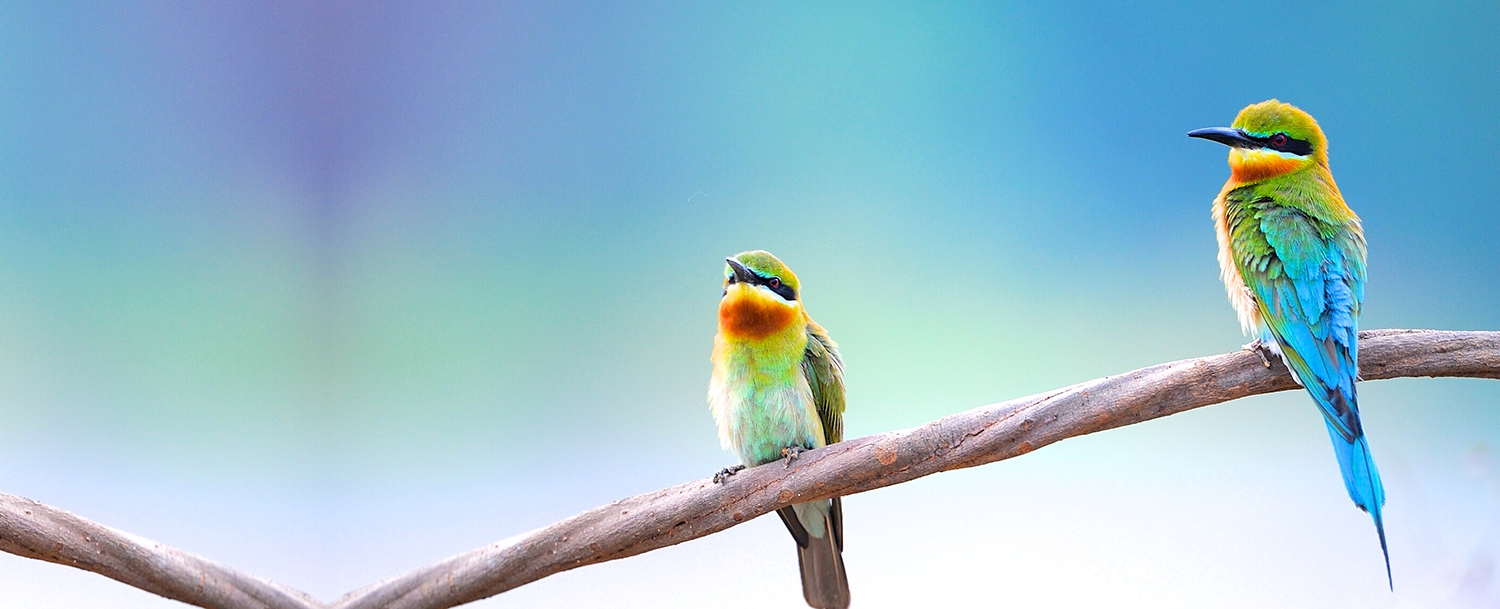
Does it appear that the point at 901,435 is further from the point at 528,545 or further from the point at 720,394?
the point at 528,545

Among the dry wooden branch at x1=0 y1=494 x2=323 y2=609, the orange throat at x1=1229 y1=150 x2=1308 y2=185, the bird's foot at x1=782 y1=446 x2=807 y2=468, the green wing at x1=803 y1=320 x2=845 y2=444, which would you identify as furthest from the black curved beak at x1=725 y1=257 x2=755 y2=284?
the dry wooden branch at x1=0 y1=494 x2=323 y2=609

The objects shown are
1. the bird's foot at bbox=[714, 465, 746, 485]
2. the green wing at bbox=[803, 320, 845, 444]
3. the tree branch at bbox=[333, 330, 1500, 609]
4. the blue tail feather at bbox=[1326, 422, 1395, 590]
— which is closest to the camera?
the blue tail feather at bbox=[1326, 422, 1395, 590]

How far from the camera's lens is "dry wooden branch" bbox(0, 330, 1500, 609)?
6.31ft

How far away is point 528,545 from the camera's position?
2.21m

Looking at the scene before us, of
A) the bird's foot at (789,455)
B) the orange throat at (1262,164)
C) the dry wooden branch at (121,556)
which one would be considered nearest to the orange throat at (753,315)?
the bird's foot at (789,455)

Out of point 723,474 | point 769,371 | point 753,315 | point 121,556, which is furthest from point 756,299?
point 121,556

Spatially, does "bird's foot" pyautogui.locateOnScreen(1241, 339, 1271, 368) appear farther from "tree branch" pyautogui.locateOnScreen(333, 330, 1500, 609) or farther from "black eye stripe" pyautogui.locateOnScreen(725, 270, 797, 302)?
"black eye stripe" pyautogui.locateOnScreen(725, 270, 797, 302)

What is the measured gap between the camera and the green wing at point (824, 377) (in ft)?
7.48

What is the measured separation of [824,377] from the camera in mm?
2293

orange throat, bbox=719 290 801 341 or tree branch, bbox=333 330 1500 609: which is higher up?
orange throat, bbox=719 290 801 341

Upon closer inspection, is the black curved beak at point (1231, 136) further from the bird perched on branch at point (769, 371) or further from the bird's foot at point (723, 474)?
the bird's foot at point (723, 474)

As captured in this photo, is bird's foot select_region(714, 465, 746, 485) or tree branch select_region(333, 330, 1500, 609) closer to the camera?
tree branch select_region(333, 330, 1500, 609)

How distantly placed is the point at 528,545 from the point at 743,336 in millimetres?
748

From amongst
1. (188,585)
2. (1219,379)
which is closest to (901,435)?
(1219,379)
